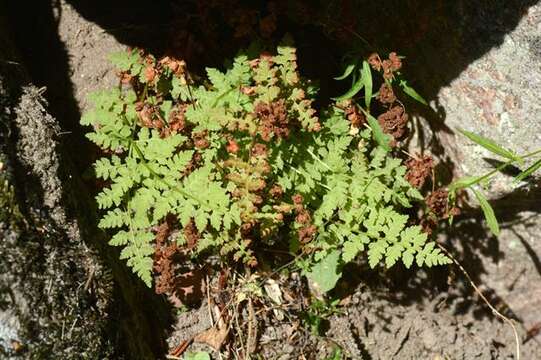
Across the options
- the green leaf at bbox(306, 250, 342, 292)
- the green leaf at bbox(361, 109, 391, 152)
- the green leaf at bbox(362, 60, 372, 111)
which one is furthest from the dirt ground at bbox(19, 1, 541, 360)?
the green leaf at bbox(362, 60, 372, 111)

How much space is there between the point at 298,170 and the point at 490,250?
7.18ft

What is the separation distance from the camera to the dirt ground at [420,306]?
367cm

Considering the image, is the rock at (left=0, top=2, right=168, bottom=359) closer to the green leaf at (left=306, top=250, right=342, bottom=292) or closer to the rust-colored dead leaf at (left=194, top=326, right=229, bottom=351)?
the rust-colored dead leaf at (left=194, top=326, right=229, bottom=351)

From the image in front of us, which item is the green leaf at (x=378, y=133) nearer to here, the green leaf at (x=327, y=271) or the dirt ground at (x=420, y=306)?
the green leaf at (x=327, y=271)

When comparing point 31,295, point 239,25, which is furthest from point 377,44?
point 31,295

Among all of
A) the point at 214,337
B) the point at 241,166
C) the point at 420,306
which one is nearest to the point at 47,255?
the point at 241,166

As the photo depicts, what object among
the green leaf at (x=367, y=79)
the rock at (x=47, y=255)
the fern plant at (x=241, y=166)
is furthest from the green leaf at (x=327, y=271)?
the rock at (x=47, y=255)

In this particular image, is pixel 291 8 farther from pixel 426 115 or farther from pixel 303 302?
pixel 303 302

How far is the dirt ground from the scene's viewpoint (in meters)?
3.67

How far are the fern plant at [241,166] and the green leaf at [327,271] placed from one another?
0.15 metres

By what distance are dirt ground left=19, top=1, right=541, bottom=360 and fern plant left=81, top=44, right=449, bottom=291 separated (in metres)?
0.45

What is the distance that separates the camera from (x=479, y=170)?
4012 millimetres

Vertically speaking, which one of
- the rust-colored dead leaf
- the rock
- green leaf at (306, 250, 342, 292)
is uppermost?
the rock

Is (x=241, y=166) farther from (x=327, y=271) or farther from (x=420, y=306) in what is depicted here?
(x=420, y=306)
